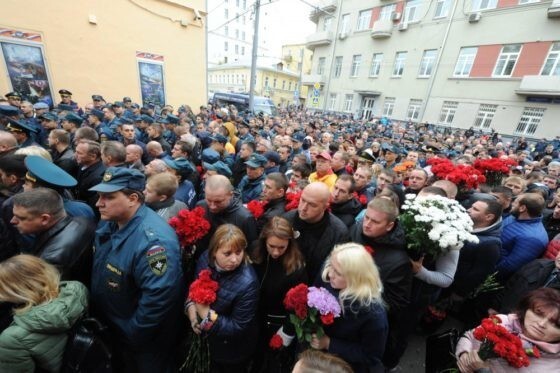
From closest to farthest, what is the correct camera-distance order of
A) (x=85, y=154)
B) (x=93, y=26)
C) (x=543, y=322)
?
(x=543, y=322) < (x=85, y=154) < (x=93, y=26)

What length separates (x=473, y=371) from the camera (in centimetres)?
191

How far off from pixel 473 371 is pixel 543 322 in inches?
23.7

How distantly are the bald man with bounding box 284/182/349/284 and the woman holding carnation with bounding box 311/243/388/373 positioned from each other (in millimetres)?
706

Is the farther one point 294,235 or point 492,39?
point 492,39

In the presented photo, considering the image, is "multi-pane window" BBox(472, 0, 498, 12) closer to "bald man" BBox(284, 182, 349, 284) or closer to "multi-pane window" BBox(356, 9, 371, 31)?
"multi-pane window" BBox(356, 9, 371, 31)

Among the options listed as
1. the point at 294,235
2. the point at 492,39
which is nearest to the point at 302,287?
the point at 294,235

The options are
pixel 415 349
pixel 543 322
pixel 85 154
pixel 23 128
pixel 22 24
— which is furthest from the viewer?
pixel 22 24

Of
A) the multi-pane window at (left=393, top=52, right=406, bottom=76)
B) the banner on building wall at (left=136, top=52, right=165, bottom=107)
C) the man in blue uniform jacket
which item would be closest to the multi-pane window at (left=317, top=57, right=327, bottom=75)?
the multi-pane window at (left=393, top=52, right=406, bottom=76)

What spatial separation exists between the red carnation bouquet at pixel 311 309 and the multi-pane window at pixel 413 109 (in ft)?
85.8

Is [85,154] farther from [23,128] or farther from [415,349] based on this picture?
[415,349]

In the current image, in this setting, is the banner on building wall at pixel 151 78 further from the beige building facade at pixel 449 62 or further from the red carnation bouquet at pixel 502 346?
the red carnation bouquet at pixel 502 346

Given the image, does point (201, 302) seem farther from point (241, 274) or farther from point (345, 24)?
point (345, 24)

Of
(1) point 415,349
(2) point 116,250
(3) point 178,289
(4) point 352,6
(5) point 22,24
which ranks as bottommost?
(1) point 415,349

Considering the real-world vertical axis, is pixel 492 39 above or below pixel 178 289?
above
